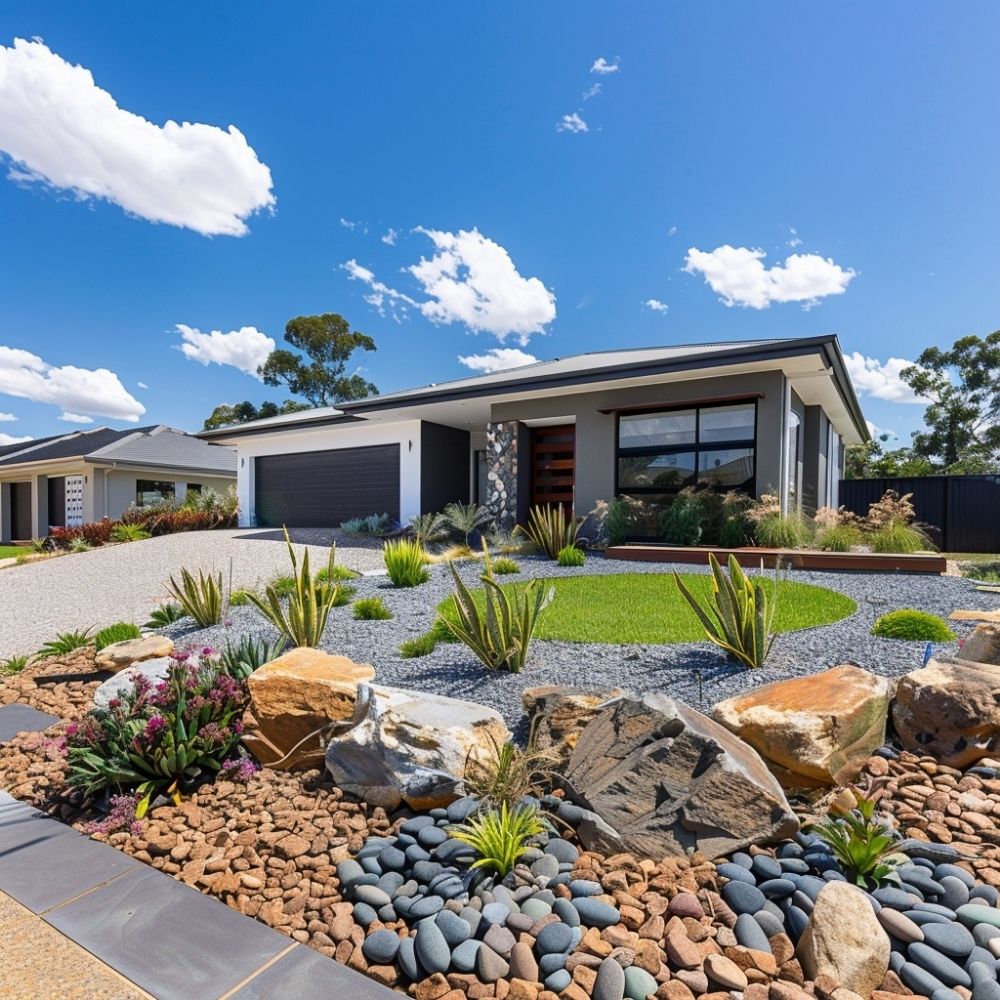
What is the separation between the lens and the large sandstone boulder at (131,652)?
482cm

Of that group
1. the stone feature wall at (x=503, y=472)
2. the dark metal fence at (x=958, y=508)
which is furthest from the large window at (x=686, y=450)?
the dark metal fence at (x=958, y=508)

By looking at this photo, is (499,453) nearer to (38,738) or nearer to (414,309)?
(414,309)

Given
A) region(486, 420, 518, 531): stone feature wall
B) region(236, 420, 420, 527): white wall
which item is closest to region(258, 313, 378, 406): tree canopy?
region(236, 420, 420, 527): white wall

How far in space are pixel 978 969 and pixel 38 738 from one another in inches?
195

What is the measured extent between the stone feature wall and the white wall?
8.10ft

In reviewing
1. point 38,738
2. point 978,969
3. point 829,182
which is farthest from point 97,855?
point 829,182

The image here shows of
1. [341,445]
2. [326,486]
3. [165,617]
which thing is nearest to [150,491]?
[326,486]

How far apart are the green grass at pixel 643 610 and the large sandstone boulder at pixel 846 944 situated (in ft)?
8.80

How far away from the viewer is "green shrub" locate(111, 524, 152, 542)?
48.9ft

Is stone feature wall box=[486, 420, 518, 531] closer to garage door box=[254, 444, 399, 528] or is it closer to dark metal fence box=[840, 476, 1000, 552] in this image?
garage door box=[254, 444, 399, 528]

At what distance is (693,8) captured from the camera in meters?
7.00

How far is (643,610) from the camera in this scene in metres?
5.55

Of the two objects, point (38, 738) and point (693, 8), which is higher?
point (693, 8)

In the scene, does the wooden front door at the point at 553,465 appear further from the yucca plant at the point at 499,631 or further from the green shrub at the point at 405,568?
the yucca plant at the point at 499,631
